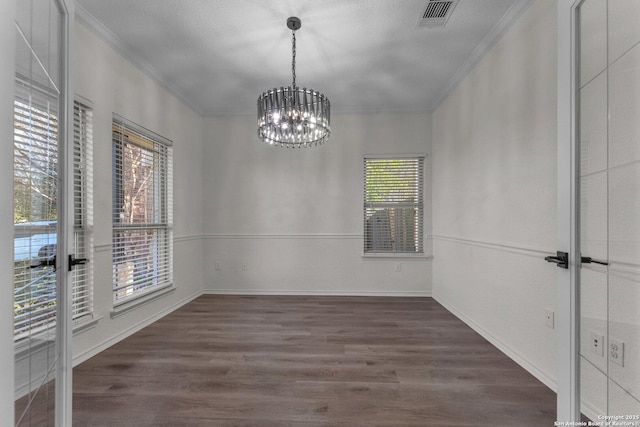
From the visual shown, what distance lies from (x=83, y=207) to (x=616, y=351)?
10.9 ft

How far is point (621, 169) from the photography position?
3.73 ft

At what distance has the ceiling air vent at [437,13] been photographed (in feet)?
7.51

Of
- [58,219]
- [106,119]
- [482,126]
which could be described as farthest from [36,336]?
[482,126]

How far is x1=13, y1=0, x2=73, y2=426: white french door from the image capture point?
91cm

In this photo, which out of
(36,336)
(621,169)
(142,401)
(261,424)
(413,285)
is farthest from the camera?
(413,285)

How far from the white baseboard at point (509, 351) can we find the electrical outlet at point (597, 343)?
3.21 feet

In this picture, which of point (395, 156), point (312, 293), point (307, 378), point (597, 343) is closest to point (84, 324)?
point (307, 378)

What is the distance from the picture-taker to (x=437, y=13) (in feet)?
7.89

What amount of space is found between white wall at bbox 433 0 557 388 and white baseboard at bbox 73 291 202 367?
329cm

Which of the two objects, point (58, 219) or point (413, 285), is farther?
point (413, 285)

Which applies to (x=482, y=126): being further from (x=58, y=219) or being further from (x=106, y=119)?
(x=106, y=119)

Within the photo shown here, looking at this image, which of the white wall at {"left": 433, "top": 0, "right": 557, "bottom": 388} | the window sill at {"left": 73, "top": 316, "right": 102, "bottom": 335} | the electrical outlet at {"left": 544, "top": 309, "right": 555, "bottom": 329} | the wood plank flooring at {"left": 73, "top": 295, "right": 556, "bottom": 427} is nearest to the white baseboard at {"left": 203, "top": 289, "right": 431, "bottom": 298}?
the white wall at {"left": 433, "top": 0, "right": 557, "bottom": 388}

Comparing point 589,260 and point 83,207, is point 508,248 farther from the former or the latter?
point 83,207

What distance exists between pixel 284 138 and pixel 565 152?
2064 millimetres
